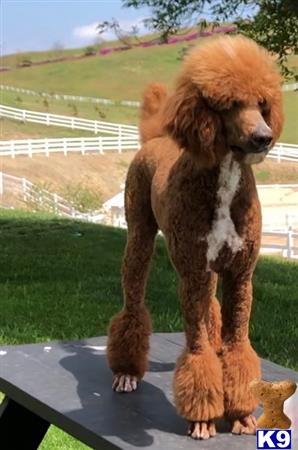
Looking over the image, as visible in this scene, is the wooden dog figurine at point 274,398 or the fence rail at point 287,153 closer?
the wooden dog figurine at point 274,398

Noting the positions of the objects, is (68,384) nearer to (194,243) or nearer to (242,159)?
(194,243)

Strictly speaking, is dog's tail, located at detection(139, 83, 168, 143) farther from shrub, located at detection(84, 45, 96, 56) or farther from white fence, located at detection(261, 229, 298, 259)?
shrub, located at detection(84, 45, 96, 56)

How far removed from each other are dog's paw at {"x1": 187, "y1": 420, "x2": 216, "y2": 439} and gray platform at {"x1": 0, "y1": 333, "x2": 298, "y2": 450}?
2 cm

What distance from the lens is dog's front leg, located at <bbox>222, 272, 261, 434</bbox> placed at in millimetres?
2426

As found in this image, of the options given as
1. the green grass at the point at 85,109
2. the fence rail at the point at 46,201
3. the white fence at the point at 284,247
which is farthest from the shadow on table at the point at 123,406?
the green grass at the point at 85,109

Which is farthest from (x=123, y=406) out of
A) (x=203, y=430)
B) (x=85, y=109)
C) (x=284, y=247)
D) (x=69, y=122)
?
(x=85, y=109)

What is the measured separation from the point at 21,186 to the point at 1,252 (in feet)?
29.5

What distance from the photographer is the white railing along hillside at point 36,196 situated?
1583 cm

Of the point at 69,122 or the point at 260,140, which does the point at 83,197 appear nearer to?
the point at 69,122

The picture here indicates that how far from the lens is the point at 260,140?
207cm

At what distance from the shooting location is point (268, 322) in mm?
5523

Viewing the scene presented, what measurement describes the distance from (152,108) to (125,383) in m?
1.05

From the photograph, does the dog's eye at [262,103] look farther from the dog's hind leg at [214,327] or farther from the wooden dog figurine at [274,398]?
the wooden dog figurine at [274,398]

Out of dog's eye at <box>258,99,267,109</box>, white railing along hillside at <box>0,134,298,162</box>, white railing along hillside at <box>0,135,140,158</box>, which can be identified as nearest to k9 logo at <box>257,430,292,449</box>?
dog's eye at <box>258,99,267,109</box>
